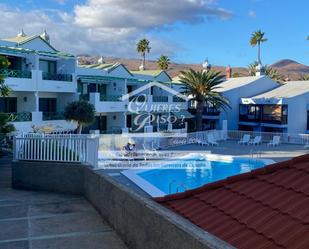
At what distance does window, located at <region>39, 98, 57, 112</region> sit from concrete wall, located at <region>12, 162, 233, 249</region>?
2223 centimetres

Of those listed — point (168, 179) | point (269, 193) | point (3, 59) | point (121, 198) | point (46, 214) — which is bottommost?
point (168, 179)

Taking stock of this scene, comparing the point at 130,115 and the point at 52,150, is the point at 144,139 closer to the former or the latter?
the point at 130,115

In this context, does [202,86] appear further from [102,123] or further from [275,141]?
[102,123]

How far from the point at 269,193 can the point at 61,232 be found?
414 centimetres

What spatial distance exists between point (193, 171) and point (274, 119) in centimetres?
2320

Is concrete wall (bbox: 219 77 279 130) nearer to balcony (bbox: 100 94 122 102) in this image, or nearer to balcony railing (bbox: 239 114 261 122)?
balcony railing (bbox: 239 114 261 122)

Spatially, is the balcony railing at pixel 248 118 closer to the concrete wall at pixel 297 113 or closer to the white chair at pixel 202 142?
the concrete wall at pixel 297 113

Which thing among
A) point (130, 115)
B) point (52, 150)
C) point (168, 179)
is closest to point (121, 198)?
point (52, 150)

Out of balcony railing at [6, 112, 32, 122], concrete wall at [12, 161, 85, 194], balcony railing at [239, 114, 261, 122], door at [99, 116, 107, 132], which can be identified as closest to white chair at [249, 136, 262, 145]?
balcony railing at [239, 114, 261, 122]

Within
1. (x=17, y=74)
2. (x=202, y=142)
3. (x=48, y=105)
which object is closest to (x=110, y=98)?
(x=48, y=105)

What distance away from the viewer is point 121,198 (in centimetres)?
637

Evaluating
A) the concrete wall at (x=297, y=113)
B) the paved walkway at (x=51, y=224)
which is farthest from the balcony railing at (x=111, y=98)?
the paved walkway at (x=51, y=224)

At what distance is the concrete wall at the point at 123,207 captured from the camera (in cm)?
400

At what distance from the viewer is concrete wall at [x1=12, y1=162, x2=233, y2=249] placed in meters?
4.00
